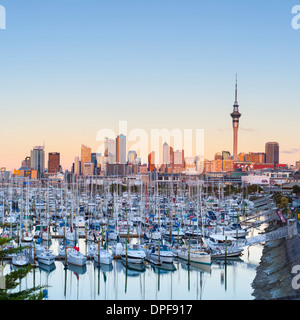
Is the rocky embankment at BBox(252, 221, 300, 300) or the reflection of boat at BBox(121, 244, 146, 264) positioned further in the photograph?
the reflection of boat at BBox(121, 244, 146, 264)

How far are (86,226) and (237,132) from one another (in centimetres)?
13698

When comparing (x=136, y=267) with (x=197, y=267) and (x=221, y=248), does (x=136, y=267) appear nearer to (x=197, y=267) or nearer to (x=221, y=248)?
(x=197, y=267)

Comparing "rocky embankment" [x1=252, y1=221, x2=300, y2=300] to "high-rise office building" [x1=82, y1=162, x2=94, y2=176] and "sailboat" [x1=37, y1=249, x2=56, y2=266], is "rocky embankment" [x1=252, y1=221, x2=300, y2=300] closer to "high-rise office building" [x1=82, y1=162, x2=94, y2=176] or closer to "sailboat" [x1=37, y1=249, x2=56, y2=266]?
"sailboat" [x1=37, y1=249, x2=56, y2=266]

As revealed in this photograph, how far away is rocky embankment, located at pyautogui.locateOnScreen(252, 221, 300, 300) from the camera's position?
15742 mm

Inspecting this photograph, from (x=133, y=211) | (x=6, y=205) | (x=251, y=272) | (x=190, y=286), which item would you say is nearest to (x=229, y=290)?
(x=190, y=286)

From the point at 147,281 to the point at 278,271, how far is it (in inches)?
242

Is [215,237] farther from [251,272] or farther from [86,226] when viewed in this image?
[86,226]

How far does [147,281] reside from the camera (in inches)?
754

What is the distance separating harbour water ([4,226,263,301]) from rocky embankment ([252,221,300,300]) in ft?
1.63

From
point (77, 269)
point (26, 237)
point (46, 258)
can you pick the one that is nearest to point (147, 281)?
point (77, 269)

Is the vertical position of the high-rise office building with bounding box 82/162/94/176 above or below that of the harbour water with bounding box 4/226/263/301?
above

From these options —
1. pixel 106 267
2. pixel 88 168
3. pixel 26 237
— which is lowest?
pixel 106 267

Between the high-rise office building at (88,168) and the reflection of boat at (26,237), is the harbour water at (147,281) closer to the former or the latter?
the reflection of boat at (26,237)

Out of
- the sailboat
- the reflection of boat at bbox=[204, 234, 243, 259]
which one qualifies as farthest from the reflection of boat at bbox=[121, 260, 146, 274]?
the reflection of boat at bbox=[204, 234, 243, 259]
